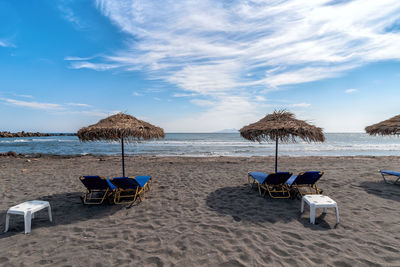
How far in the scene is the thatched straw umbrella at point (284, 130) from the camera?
4.93 metres

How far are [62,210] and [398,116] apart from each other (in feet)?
34.6

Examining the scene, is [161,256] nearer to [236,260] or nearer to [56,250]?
[236,260]

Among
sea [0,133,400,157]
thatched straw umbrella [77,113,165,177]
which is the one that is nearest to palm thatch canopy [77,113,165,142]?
thatched straw umbrella [77,113,165,177]

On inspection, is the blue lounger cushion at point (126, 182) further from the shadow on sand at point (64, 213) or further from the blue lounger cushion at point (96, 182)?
the shadow on sand at point (64, 213)

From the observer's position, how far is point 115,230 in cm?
343

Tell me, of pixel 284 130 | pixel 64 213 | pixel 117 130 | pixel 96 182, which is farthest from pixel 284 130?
pixel 64 213

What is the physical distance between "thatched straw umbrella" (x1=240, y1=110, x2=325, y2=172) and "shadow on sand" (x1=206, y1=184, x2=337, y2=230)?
1561 mm

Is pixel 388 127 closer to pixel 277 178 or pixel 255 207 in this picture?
pixel 277 178

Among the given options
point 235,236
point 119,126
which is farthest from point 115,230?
point 119,126

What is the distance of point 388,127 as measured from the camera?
259 inches

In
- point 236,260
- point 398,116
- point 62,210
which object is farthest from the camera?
point 398,116

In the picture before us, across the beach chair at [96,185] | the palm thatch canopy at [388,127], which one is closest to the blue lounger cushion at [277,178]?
the beach chair at [96,185]

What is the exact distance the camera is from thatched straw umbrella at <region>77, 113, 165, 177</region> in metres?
4.95

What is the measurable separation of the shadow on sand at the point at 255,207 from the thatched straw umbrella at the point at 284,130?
5.12 feet
